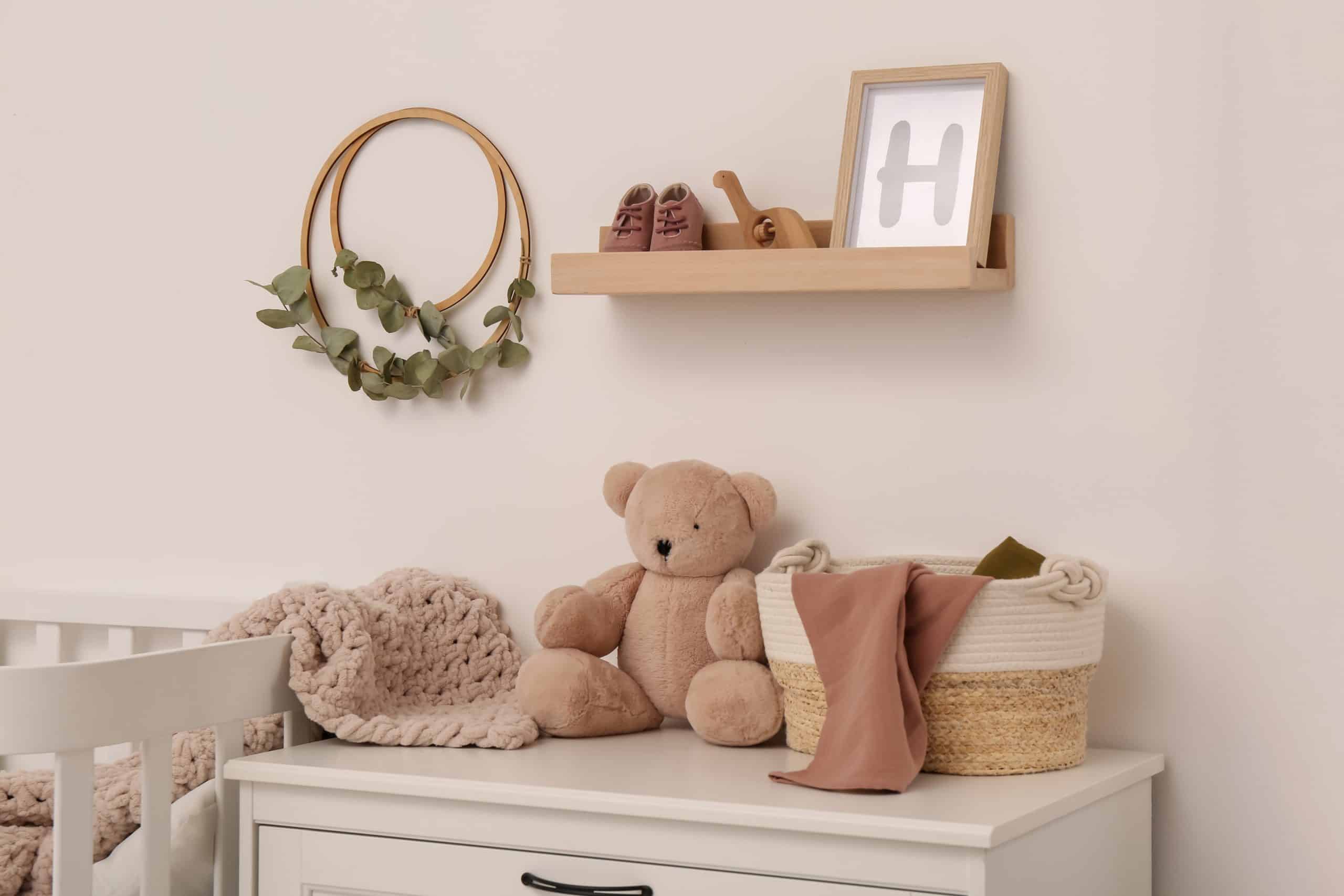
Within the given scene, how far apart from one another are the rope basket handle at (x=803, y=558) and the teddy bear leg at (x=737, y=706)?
12 cm

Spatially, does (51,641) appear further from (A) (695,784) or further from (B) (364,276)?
(A) (695,784)

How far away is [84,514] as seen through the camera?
1.97 metres

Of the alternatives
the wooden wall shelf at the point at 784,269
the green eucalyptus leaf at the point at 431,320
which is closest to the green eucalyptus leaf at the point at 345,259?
the green eucalyptus leaf at the point at 431,320

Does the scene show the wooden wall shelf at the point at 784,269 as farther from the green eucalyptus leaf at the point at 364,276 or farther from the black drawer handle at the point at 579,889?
the black drawer handle at the point at 579,889

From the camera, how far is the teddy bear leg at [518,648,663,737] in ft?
4.78

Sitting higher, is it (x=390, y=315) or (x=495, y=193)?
(x=495, y=193)

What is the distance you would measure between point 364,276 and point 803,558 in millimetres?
712

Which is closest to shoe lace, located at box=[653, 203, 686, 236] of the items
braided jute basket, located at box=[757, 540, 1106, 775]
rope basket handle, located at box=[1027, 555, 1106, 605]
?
A: braided jute basket, located at box=[757, 540, 1106, 775]

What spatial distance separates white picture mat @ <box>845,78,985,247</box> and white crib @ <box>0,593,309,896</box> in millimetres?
794

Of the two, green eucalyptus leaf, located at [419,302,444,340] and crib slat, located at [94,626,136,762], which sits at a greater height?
green eucalyptus leaf, located at [419,302,444,340]

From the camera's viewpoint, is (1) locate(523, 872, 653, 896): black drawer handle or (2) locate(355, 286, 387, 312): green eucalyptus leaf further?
(2) locate(355, 286, 387, 312): green eucalyptus leaf

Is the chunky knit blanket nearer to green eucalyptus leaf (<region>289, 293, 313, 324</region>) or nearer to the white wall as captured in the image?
the white wall

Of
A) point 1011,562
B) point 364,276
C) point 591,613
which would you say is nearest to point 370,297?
point 364,276

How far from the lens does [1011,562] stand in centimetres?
142
